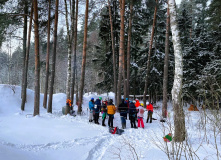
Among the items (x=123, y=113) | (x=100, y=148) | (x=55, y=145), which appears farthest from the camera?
(x=123, y=113)

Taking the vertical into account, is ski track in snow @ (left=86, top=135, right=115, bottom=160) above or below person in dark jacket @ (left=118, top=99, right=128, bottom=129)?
below

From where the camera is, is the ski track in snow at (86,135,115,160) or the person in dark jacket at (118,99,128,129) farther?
the person in dark jacket at (118,99,128,129)

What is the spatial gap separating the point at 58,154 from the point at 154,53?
1557 centimetres

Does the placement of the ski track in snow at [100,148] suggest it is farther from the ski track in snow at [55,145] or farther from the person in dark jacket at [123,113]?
the person in dark jacket at [123,113]

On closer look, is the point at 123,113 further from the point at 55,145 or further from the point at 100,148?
the point at 55,145

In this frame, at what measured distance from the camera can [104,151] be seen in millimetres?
5184

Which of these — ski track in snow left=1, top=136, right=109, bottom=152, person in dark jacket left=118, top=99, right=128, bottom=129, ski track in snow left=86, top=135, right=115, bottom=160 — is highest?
person in dark jacket left=118, top=99, right=128, bottom=129

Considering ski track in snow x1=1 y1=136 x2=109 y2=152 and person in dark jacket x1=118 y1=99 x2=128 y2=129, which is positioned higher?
person in dark jacket x1=118 y1=99 x2=128 y2=129

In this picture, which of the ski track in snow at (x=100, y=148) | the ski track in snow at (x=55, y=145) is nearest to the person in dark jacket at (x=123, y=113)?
the ski track in snow at (x=100, y=148)

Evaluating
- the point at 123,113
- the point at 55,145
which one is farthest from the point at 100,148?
the point at 123,113

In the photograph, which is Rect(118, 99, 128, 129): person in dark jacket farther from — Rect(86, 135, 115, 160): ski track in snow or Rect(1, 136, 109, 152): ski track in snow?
Rect(1, 136, 109, 152): ski track in snow

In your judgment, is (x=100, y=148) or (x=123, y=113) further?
(x=123, y=113)

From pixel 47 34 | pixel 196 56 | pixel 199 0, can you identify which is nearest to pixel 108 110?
pixel 47 34

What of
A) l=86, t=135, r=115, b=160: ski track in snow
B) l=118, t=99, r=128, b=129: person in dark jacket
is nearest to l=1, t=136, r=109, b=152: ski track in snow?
l=86, t=135, r=115, b=160: ski track in snow
